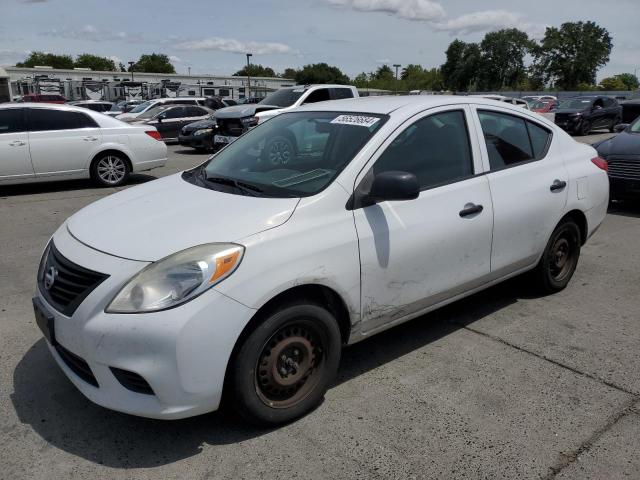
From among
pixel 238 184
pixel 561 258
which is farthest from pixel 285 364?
pixel 561 258

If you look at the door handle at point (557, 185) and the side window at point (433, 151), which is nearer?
the side window at point (433, 151)

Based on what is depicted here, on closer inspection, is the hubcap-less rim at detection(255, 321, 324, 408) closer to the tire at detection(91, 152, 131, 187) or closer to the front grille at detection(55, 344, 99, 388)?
the front grille at detection(55, 344, 99, 388)

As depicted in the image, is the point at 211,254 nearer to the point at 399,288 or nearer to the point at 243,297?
the point at 243,297

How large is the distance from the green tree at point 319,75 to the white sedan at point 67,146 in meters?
96.7

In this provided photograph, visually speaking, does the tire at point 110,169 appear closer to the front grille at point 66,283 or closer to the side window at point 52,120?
the side window at point 52,120

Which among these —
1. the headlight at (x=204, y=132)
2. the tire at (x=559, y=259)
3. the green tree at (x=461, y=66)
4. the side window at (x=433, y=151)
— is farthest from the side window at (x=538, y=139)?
the green tree at (x=461, y=66)

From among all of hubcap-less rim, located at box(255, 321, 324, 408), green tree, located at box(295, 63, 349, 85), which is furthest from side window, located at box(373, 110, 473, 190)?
green tree, located at box(295, 63, 349, 85)

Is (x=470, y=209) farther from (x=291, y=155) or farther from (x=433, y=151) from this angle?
(x=291, y=155)

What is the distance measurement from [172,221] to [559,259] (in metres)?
3.41

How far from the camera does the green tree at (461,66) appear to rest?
94.3 metres

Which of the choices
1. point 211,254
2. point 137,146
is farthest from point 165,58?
point 211,254

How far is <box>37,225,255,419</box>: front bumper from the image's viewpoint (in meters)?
2.42

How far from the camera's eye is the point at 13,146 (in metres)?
9.14

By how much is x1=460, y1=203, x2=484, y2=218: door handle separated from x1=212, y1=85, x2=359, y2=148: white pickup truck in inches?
426
